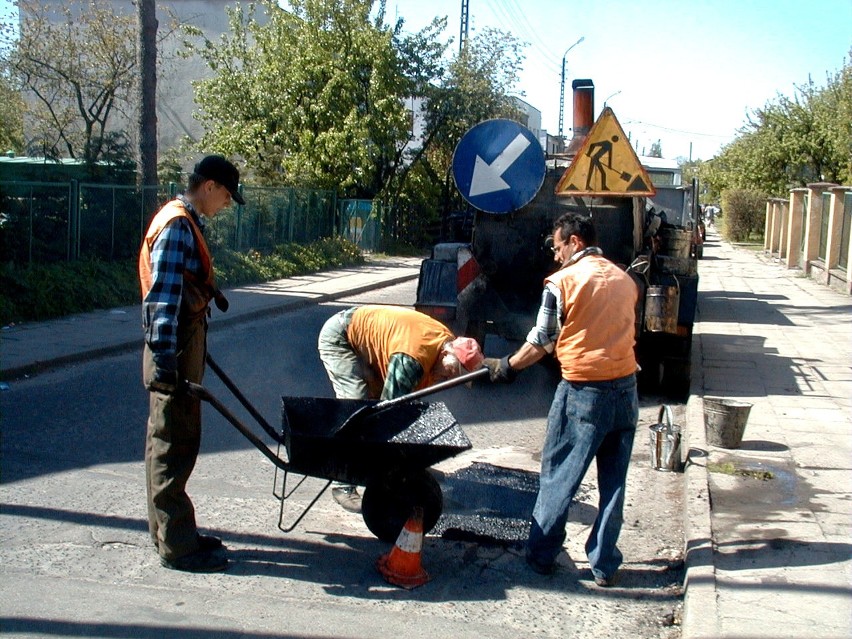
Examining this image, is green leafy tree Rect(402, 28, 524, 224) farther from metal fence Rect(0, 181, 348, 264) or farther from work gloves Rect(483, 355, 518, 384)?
work gloves Rect(483, 355, 518, 384)

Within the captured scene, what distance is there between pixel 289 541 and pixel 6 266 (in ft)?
30.8

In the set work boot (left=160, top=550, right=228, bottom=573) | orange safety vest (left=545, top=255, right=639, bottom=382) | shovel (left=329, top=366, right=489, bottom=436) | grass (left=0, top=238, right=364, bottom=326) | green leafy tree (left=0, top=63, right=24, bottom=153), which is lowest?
work boot (left=160, top=550, right=228, bottom=573)

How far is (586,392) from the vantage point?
4617 millimetres

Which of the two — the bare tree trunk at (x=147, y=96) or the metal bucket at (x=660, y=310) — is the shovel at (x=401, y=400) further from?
the bare tree trunk at (x=147, y=96)

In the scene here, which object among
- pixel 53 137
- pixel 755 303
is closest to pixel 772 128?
pixel 755 303

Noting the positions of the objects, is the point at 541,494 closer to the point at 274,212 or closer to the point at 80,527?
the point at 80,527

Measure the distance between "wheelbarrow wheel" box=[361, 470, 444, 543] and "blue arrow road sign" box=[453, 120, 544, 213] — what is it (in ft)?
14.0

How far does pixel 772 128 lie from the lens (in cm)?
3981

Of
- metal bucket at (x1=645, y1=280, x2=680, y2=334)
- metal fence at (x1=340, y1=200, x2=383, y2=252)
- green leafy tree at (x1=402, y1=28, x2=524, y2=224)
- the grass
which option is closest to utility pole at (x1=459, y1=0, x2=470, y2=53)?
green leafy tree at (x1=402, y1=28, x2=524, y2=224)

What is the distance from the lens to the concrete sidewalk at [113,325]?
9.98 meters

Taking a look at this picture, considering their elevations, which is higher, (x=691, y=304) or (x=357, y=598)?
(x=691, y=304)

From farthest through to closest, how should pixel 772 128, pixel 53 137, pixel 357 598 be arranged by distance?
pixel 772 128, pixel 53 137, pixel 357 598

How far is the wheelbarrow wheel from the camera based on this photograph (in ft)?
15.5

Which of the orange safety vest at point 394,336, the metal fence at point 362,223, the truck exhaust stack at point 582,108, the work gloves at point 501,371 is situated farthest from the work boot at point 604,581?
the metal fence at point 362,223
